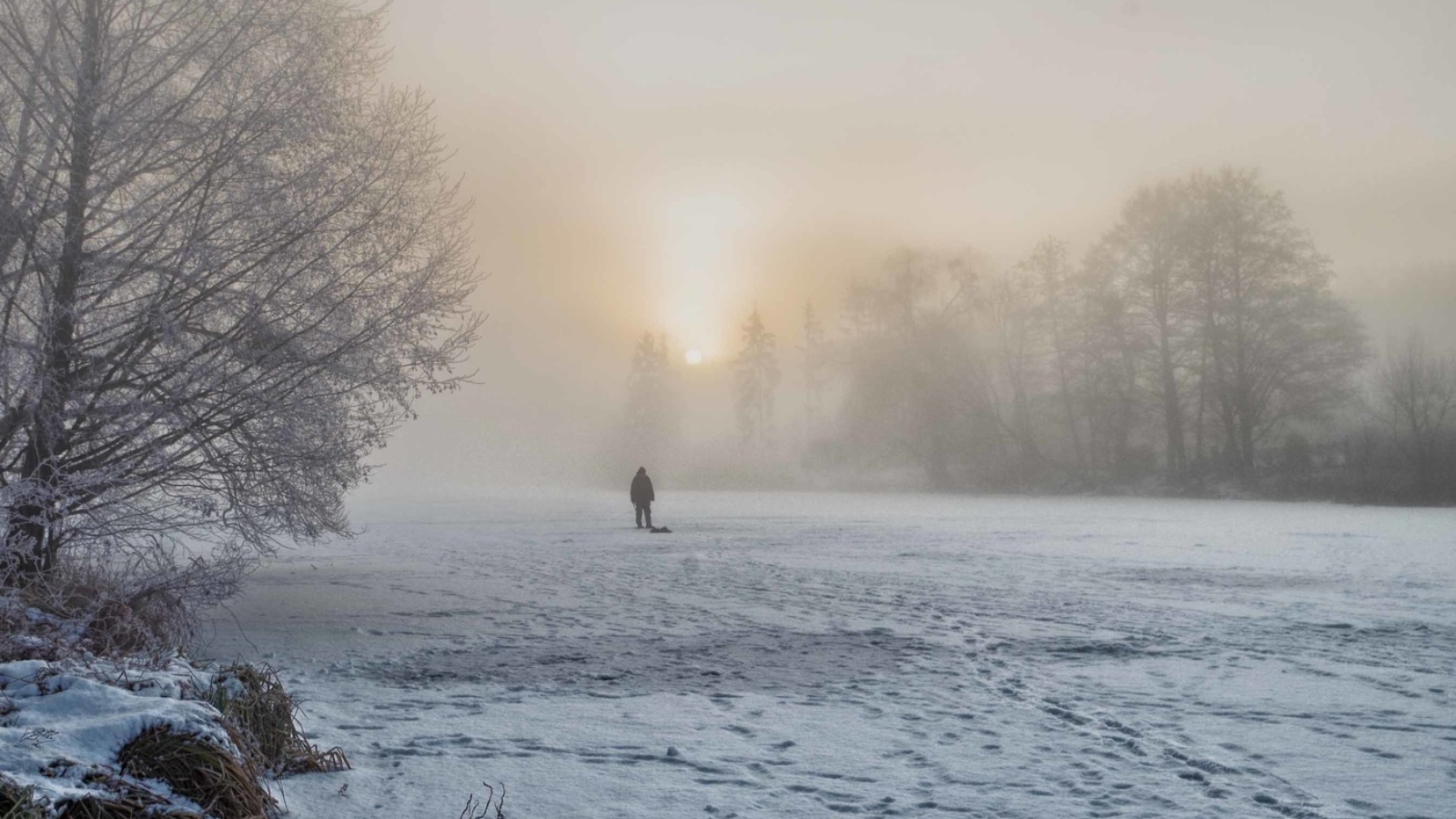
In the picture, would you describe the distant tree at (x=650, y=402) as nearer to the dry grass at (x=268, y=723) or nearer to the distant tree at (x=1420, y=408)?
the distant tree at (x=1420, y=408)

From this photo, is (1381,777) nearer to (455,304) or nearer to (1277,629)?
(1277,629)

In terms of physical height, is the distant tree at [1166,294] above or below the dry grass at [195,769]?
above

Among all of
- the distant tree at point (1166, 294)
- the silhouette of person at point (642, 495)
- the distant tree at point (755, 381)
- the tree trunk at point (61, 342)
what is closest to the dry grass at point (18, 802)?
the tree trunk at point (61, 342)

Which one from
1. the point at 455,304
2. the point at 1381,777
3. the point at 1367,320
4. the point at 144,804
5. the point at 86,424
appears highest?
the point at 1367,320

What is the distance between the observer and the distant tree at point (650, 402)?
282 ft

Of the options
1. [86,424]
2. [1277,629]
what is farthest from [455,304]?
[1277,629]

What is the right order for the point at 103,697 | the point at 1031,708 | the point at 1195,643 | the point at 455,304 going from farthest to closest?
the point at 455,304, the point at 1195,643, the point at 1031,708, the point at 103,697

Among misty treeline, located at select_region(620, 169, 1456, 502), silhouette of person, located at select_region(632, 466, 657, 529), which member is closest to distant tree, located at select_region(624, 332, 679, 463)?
misty treeline, located at select_region(620, 169, 1456, 502)

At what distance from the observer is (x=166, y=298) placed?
354 inches

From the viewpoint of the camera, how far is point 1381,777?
225 inches

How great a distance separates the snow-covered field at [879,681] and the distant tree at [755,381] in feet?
216

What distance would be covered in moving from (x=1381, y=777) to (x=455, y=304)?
9719 mm

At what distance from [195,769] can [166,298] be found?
18.7 feet

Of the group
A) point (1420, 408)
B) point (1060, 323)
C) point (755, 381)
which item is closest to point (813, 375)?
point (755, 381)
